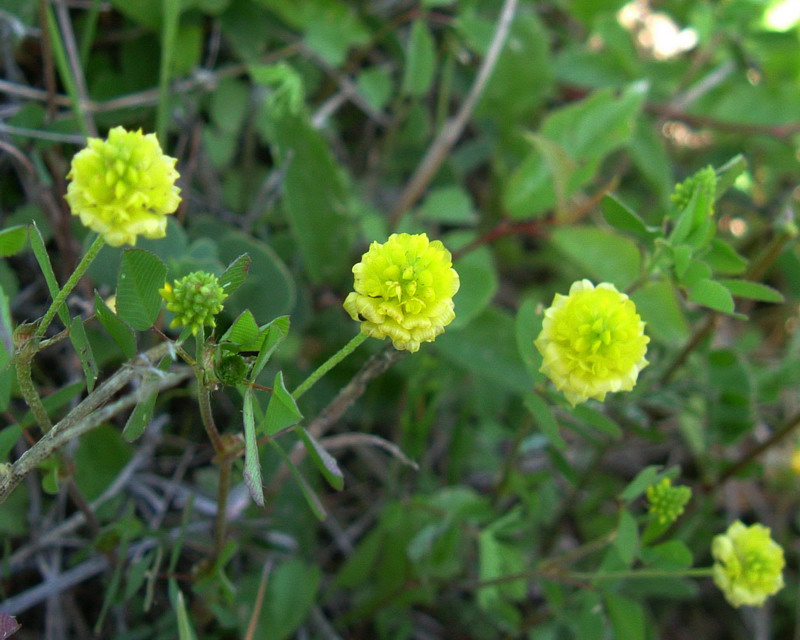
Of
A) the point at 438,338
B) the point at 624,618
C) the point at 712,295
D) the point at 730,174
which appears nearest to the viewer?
the point at 712,295

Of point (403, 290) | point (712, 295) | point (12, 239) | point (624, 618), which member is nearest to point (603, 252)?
point (712, 295)

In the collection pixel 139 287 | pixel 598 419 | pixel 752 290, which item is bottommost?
pixel 598 419

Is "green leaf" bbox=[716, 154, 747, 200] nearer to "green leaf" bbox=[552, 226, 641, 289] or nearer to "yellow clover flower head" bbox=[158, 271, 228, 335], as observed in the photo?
"green leaf" bbox=[552, 226, 641, 289]

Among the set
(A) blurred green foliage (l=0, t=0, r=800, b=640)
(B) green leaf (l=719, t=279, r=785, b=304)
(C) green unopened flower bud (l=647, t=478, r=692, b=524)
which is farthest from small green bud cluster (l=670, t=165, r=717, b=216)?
(C) green unopened flower bud (l=647, t=478, r=692, b=524)

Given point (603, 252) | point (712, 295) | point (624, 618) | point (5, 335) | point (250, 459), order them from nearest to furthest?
point (5, 335) < point (250, 459) < point (712, 295) < point (624, 618) < point (603, 252)

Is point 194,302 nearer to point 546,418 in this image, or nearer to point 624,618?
point 546,418

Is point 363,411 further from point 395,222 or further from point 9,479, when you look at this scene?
point 9,479

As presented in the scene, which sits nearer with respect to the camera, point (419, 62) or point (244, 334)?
point (244, 334)
